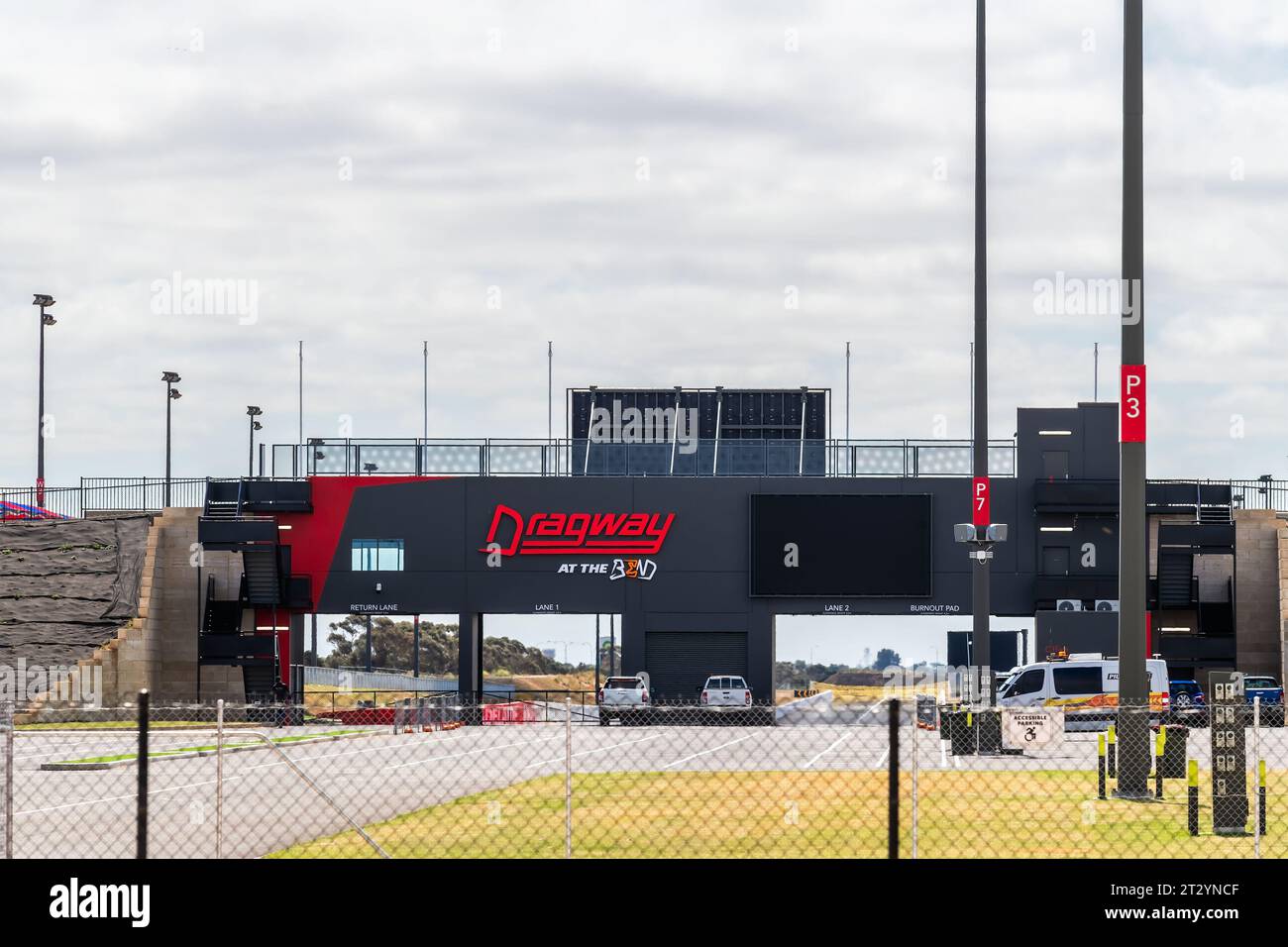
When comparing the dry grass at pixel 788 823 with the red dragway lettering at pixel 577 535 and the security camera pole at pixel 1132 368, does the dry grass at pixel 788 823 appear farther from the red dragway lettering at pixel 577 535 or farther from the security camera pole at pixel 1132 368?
the red dragway lettering at pixel 577 535

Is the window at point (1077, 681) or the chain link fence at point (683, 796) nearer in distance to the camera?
the chain link fence at point (683, 796)

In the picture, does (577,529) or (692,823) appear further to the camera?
(577,529)

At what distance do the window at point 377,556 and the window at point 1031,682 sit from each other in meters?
22.9

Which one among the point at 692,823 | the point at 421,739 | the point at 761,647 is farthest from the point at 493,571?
the point at 692,823

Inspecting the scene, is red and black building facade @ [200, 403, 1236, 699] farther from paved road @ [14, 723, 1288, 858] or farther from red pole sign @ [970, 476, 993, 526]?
red pole sign @ [970, 476, 993, 526]

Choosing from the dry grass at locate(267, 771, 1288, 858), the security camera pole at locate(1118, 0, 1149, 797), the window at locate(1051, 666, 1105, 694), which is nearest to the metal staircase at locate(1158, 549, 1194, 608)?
the window at locate(1051, 666, 1105, 694)

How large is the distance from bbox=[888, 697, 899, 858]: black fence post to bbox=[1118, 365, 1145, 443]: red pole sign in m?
11.9

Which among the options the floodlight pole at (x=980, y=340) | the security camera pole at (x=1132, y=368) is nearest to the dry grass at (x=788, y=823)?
the security camera pole at (x=1132, y=368)

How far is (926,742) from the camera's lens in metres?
42.3

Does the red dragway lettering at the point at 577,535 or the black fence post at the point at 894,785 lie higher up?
the red dragway lettering at the point at 577,535

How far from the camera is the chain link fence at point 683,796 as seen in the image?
656 inches

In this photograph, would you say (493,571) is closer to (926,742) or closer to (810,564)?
(810,564)

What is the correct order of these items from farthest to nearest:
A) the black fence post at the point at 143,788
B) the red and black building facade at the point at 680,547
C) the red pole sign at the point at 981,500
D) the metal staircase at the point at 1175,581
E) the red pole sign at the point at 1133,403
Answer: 1. the red and black building facade at the point at 680,547
2. the metal staircase at the point at 1175,581
3. the red pole sign at the point at 981,500
4. the red pole sign at the point at 1133,403
5. the black fence post at the point at 143,788
